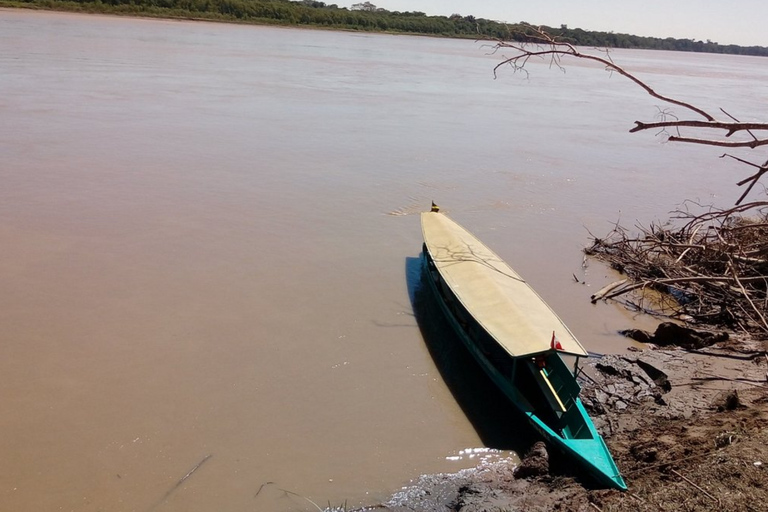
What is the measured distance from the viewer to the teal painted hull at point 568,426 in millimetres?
4711

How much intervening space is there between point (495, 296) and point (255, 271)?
3.56 metres

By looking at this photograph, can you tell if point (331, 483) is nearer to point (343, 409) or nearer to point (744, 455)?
point (343, 409)

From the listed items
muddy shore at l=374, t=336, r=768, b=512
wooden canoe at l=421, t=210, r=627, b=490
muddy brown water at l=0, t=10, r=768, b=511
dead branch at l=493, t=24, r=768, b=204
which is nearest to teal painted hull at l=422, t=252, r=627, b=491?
wooden canoe at l=421, t=210, r=627, b=490

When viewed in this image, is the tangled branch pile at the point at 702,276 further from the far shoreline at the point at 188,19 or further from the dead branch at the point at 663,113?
the far shoreline at the point at 188,19

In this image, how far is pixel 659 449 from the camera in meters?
4.85

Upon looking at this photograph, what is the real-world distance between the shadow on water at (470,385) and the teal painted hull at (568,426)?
0.70 ft

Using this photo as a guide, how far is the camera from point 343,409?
6.10 meters

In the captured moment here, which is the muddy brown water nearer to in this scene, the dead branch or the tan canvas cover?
the tan canvas cover

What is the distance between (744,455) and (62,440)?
5.27 meters

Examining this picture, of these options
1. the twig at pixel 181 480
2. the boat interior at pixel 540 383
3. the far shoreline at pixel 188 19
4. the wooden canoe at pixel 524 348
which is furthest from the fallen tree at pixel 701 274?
the far shoreline at pixel 188 19

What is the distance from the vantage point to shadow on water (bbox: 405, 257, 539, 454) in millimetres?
5805

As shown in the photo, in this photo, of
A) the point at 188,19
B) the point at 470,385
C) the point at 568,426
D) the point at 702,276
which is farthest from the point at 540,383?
the point at 188,19

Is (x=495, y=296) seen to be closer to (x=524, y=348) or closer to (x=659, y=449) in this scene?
(x=524, y=348)

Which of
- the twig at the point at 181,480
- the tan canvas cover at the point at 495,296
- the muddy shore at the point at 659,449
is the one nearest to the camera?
the muddy shore at the point at 659,449
